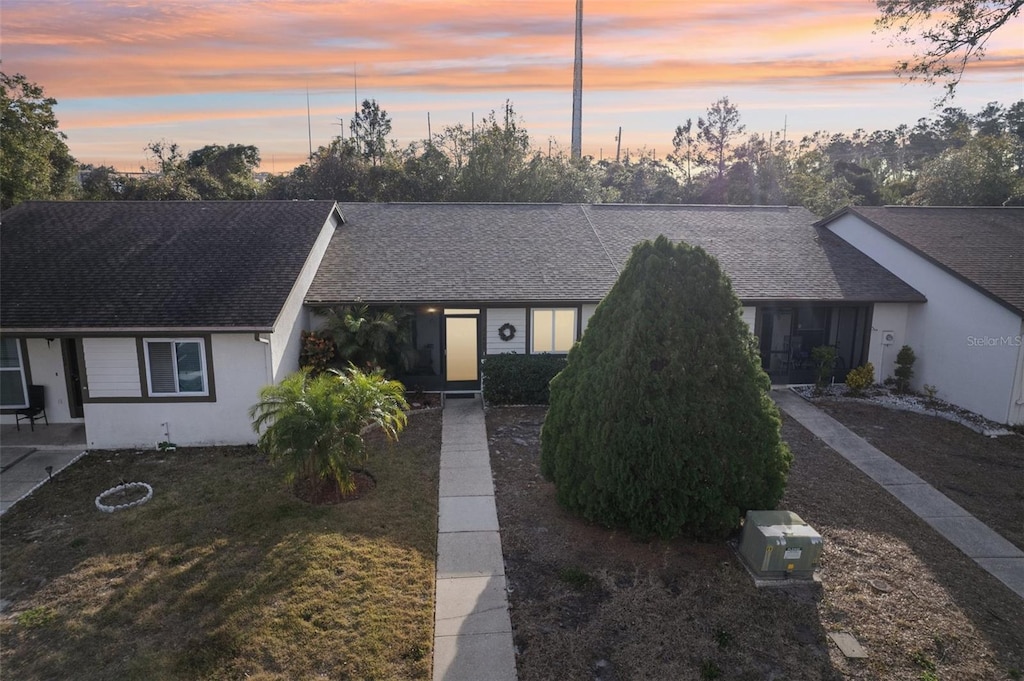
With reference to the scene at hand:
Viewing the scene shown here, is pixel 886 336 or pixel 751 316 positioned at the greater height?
pixel 751 316

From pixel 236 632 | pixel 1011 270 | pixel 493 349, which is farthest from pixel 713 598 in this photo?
pixel 1011 270

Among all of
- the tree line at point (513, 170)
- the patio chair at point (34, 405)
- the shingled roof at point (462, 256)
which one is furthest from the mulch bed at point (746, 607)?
the tree line at point (513, 170)

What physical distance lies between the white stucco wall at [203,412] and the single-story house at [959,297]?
15.1 meters

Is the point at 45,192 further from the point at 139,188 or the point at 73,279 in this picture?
the point at 73,279

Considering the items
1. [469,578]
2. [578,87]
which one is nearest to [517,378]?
[469,578]

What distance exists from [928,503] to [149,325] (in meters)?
13.7

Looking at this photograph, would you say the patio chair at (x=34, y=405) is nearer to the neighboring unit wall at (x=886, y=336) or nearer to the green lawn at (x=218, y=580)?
the green lawn at (x=218, y=580)

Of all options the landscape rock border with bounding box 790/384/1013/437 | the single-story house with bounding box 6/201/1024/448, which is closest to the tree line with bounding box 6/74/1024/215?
the single-story house with bounding box 6/201/1024/448

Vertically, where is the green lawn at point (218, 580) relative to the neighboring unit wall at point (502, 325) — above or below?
below

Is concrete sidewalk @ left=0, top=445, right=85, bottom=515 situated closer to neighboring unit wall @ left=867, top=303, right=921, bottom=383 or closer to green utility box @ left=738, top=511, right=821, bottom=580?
green utility box @ left=738, top=511, right=821, bottom=580

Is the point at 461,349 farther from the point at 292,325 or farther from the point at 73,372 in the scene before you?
the point at 73,372

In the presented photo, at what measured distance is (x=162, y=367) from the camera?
40.0 feet

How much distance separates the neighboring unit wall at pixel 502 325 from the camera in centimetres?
1542

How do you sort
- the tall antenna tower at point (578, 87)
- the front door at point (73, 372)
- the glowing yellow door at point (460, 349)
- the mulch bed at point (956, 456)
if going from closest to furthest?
the mulch bed at point (956, 456) → the front door at point (73, 372) → the glowing yellow door at point (460, 349) → the tall antenna tower at point (578, 87)
